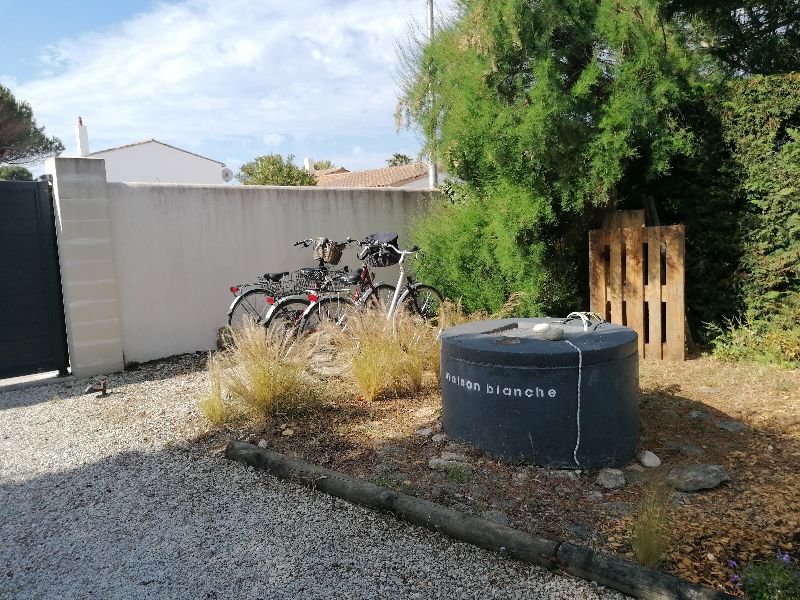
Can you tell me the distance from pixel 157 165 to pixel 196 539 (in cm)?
3180

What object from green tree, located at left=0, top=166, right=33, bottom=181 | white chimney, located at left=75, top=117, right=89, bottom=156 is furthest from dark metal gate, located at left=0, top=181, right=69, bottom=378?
green tree, located at left=0, top=166, right=33, bottom=181

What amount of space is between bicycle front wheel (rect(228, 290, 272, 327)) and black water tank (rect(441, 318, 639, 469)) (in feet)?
12.1

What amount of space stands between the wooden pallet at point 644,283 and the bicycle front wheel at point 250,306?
11.6 feet

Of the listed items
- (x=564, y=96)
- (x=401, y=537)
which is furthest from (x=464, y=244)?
(x=401, y=537)

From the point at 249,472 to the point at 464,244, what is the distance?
3.93 m

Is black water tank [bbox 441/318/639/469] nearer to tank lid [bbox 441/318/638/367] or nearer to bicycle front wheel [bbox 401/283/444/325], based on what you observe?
tank lid [bbox 441/318/638/367]

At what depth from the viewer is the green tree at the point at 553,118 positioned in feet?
18.9

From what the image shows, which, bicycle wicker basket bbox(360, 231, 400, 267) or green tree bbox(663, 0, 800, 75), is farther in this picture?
green tree bbox(663, 0, 800, 75)

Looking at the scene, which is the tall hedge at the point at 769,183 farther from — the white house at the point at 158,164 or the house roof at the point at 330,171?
the house roof at the point at 330,171

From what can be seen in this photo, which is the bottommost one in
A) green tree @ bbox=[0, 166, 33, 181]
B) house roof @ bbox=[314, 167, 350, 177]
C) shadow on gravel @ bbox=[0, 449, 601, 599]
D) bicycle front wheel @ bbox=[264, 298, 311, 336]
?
shadow on gravel @ bbox=[0, 449, 601, 599]

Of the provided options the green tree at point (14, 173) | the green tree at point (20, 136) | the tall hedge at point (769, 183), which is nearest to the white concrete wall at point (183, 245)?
the tall hedge at point (769, 183)

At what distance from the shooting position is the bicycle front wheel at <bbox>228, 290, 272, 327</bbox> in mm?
6921

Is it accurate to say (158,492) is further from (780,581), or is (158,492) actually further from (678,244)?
(678,244)

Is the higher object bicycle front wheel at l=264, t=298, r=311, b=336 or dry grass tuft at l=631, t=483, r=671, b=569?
bicycle front wheel at l=264, t=298, r=311, b=336
